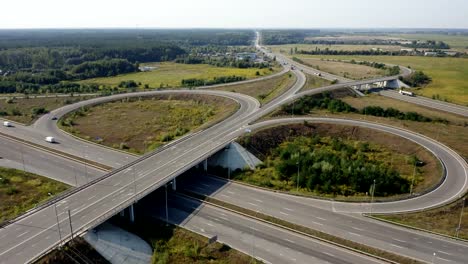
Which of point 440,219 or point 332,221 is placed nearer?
point 440,219

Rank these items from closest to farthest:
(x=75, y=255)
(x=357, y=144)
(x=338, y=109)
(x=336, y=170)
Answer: (x=75, y=255) < (x=336, y=170) < (x=357, y=144) < (x=338, y=109)

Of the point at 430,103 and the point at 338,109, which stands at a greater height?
the point at 338,109

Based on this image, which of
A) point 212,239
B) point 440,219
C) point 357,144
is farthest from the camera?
point 357,144

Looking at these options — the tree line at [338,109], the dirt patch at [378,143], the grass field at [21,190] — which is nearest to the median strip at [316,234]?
the dirt patch at [378,143]

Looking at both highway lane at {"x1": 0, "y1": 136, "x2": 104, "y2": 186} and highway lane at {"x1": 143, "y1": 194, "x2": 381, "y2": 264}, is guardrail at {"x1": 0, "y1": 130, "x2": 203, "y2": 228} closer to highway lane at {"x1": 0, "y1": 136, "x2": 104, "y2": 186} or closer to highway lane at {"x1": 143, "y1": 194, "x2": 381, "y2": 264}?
highway lane at {"x1": 0, "y1": 136, "x2": 104, "y2": 186}

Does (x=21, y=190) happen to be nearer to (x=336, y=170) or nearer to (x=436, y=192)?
(x=336, y=170)

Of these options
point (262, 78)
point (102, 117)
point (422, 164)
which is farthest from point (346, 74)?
point (102, 117)

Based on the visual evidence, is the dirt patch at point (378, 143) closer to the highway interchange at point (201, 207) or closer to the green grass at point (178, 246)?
the highway interchange at point (201, 207)

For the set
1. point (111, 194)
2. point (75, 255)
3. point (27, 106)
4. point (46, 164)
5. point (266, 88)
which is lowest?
point (75, 255)

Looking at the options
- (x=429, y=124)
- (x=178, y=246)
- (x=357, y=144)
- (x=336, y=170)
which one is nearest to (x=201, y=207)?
(x=178, y=246)
